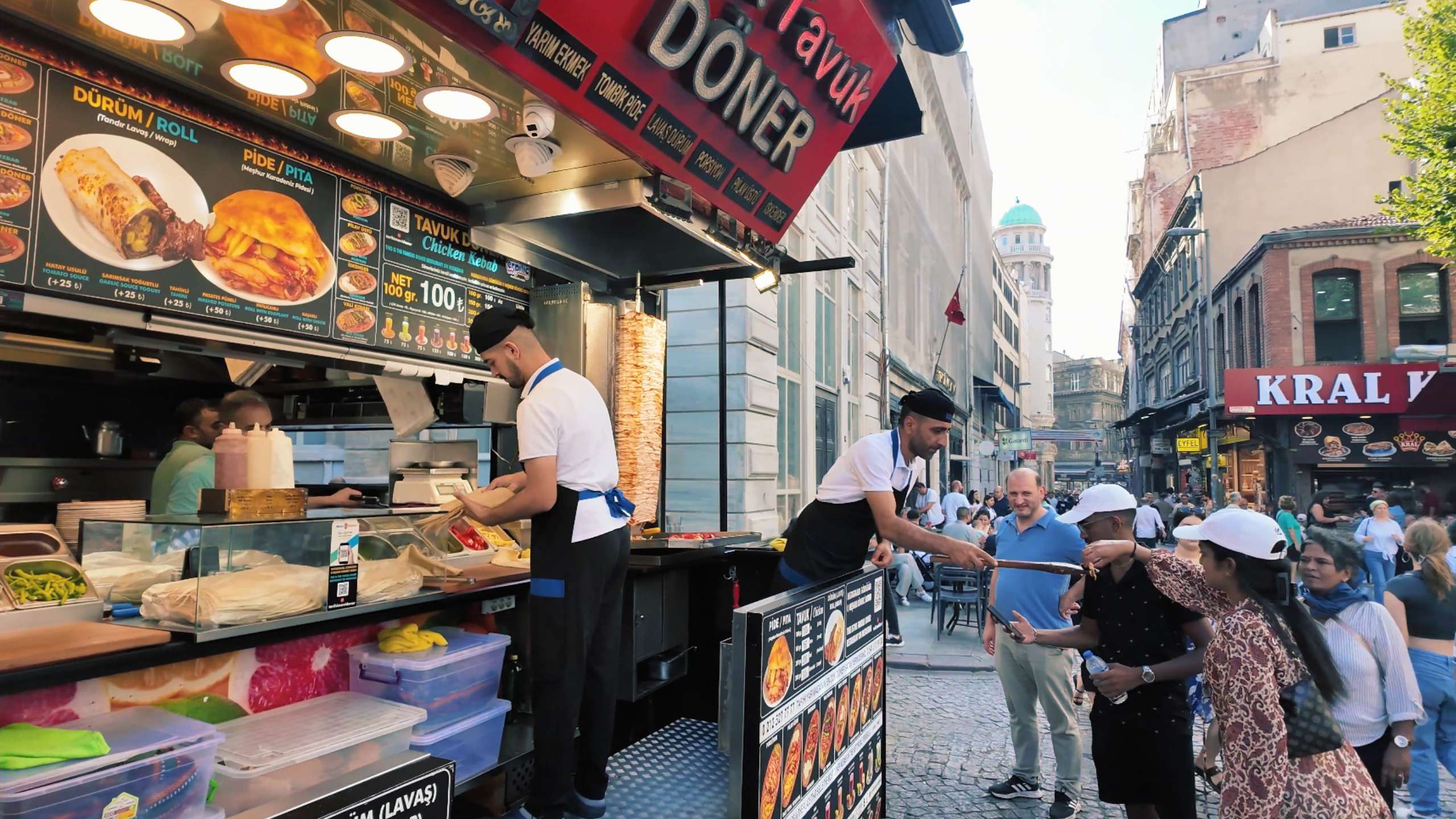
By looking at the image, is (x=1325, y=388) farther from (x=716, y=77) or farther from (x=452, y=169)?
(x=452, y=169)

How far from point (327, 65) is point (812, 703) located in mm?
3568

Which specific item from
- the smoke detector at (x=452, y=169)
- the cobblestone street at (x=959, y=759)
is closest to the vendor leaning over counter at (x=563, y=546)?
the smoke detector at (x=452, y=169)

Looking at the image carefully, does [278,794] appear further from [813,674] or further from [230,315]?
[230,315]

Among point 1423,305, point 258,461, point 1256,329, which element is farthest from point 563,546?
point 1256,329

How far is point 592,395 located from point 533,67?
5.24ft

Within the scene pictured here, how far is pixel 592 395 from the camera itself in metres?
3.75

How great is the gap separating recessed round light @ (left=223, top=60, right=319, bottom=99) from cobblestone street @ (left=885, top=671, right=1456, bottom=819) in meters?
5.28

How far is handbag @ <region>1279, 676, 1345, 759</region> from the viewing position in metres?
2.88

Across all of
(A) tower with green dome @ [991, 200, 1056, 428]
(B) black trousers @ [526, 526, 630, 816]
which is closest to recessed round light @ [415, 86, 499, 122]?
(B) black trousers @ [526, 526, 630, 816]

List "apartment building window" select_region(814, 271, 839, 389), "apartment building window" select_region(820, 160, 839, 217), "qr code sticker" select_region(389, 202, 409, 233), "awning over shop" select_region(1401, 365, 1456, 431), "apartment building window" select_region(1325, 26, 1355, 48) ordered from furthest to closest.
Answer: "apartment building window" select_region(1325, 26, 1355, 48) < "awning over shop" select_region(1401, 365, 1456, 431) < "apartment building window" select_region(820, 160, 839, 217) < "apartment building window" select_region(814, 271, 839, 389) < "qr code sticker" select_region(389, 202, 409, 233)

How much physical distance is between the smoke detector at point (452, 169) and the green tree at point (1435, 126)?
1905cm

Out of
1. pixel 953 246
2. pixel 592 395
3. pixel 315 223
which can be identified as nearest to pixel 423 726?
pixel 592 395

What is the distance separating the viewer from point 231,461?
395 cm

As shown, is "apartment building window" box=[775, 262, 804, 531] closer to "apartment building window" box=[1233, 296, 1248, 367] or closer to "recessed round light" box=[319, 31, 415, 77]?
"recessed round light" box=[319, 31, 415, 77]
